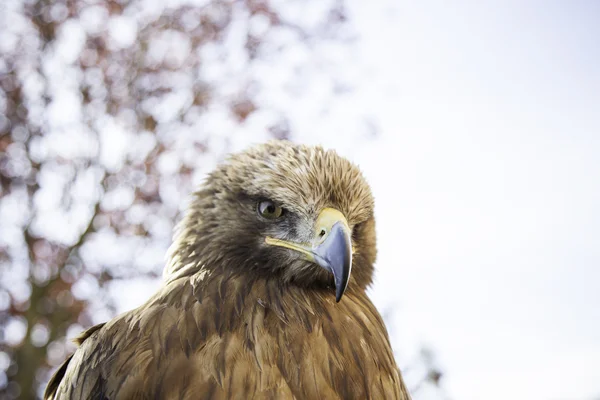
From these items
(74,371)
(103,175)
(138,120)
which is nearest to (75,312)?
(103,175)

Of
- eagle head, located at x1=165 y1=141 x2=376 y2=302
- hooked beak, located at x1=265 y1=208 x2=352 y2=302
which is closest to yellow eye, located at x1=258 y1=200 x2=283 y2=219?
eagle head, located at x1=165 y1=141 x2=376 y2=302

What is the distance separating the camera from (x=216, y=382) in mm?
2041

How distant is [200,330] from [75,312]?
8.05 metres

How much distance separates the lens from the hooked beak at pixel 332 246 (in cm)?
227

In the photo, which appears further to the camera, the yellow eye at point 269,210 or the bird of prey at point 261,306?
the yellow eye at point 269,210

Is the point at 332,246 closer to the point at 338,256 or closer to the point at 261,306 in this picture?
the point at 338,256

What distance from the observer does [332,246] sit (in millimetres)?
2357

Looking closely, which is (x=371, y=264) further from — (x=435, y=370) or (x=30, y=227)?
(x=30, y=227)

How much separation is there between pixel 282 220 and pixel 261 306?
0.47 metres

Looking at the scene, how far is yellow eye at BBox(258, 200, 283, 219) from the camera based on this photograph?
265 centimetres

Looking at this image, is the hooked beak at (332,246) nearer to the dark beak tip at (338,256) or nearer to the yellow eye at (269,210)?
the dark beak tip at (338,256)

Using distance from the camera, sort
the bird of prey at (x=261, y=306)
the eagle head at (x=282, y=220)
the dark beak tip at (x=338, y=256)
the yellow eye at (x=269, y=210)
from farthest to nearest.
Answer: the yellow eye at (x=269, y=210) → the eagle head at (x=282, y=220) → the dark beak tip at (x=338, y=256) → the bird of prey at (x=261, y=306)

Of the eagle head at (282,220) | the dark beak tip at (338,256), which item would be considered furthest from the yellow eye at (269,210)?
the dark beak tip at (338,256)

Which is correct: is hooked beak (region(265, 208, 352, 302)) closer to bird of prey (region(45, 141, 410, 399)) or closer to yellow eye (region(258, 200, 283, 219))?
bird of prey (region(45, 141, 410, 399))
